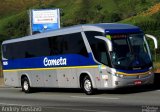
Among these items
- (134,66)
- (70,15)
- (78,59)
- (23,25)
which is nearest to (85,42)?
(78,59)

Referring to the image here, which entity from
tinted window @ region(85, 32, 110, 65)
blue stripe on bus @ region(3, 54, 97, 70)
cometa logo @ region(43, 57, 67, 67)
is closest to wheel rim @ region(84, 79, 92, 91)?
blue stripe on bus @ region(3, 54, 97, 70)

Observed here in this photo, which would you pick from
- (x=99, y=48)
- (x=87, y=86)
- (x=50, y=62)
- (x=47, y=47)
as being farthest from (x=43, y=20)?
(x=99, y=48)

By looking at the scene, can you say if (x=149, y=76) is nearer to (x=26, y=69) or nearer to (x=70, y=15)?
(x=26, y=69)

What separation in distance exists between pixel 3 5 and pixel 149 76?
164 meters

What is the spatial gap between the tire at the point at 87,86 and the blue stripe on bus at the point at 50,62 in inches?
27.1

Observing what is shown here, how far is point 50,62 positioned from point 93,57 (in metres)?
4.38

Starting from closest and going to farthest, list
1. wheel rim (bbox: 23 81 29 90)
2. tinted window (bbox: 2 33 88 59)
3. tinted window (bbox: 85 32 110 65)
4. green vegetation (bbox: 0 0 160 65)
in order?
tinted window (bbox: 85 32 110 65), tinted window (bbox: 2 33 88 59), wheel rim (bbox: 23 81 29 90), green vegetation (bbox: 0 0 160 65)

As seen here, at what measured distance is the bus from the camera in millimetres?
22703

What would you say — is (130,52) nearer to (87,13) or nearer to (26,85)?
(26,85)

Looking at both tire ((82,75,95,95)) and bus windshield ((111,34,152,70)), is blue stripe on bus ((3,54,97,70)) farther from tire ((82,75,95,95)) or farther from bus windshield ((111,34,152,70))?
bus windshield ((111,34,152,70))

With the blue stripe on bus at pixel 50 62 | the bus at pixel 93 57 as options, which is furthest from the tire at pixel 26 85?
the bus at pixel 93 57

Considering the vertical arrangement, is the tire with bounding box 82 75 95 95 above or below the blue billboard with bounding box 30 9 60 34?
below

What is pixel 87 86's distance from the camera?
79.6ft

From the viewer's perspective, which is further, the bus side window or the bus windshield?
the bus side window
